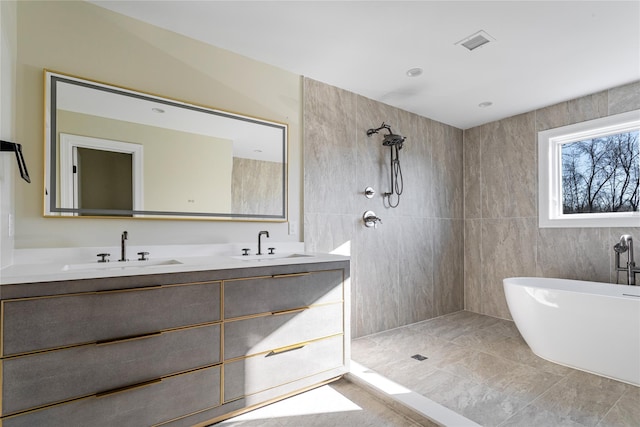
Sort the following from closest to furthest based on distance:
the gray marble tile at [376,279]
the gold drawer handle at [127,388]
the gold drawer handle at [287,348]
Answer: the gold drawer handle at [127,388], the gold drawer handle at [287,348], the gray marble tile at [376,279]

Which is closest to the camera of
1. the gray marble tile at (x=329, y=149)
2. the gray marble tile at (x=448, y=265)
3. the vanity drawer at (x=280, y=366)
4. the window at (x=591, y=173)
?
the vanity drawer at (x=280, y=366)

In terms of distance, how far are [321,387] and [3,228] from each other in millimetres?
2012

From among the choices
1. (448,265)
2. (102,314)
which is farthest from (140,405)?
(448,265)

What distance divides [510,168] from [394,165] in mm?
1485

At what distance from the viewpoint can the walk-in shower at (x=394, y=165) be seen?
127 inches

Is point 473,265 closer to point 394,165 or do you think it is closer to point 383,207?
point 383,207

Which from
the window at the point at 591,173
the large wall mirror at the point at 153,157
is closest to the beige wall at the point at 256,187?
the large wall mirror at the point at 153,157

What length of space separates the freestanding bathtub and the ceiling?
5.98 ft

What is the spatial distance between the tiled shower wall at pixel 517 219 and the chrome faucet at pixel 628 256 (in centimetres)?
10

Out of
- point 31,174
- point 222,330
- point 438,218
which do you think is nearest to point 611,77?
point 438,218

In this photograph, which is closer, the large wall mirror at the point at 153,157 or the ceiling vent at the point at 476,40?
the large wall mirror at the point at 153,157

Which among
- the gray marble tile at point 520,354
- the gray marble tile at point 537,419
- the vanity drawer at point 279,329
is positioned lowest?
the gray marble tile at point 520,354

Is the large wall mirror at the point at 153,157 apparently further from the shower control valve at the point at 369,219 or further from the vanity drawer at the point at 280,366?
the vanity drawer at the point at 280,366

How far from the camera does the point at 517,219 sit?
370cm
